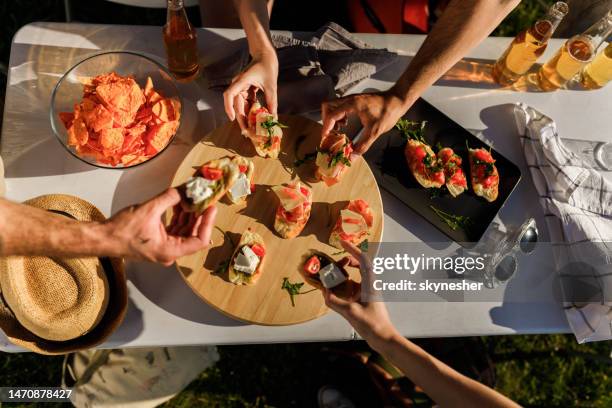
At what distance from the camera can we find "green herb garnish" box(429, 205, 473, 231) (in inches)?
77.4

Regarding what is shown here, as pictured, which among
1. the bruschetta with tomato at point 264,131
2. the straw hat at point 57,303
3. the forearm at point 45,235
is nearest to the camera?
the forearm at point 45,235

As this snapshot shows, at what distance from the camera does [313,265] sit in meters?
1.78

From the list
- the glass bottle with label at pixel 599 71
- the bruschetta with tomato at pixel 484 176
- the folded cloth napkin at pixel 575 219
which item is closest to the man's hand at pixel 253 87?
the bruschetta with tomato at pixel 484 176

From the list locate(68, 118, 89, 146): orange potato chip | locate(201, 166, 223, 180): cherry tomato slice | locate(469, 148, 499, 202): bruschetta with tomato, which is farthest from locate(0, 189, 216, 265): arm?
locate(469, 148, 499, 202): bruschetta with tomato

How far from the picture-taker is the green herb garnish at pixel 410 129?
2029 millimetres

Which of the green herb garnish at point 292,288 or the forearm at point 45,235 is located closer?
the forearm at point 45,235

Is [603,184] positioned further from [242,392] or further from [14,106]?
[14,106]

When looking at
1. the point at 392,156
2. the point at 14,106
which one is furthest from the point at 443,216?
the point at 14,106

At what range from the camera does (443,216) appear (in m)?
1.97

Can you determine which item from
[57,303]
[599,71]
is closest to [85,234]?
[57,303]

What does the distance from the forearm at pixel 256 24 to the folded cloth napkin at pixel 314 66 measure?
12 centimetres

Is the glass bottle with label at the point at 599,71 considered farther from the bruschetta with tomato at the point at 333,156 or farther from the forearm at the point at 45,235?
the forearm at the point at 45,235

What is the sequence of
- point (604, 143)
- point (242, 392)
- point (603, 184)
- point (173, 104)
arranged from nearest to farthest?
point (173, 104), point (603, 184), point (604, 143), point (242, 392)

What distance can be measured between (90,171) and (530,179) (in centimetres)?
177
